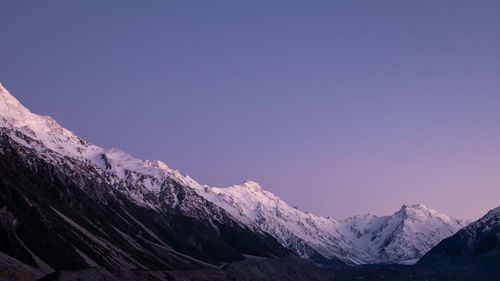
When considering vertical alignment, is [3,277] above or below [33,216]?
below

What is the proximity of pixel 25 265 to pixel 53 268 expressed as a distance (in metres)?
17.9

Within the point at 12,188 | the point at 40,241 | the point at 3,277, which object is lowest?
the point at 3,277

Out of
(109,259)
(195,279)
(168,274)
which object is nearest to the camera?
(168,274)

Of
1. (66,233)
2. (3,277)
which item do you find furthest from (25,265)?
(66,233)

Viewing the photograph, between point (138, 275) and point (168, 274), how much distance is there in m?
23.0

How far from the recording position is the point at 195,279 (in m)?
186

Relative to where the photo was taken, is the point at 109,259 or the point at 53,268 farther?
the point at 109,259

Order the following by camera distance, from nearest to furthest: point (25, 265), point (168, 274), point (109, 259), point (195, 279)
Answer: point (25, 265) → point (168, 274) → point (195, 279) → point (109, 259)

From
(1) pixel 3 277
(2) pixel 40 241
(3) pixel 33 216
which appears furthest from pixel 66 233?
(1) pixel 3 277

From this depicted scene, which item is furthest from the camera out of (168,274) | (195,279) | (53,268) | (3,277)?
(195,279)

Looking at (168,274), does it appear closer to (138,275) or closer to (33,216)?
(138,275)

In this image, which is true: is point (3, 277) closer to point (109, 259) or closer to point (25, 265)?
point (25, 265)

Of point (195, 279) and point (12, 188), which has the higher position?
point (12, 188)

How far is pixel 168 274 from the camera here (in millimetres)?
167375
